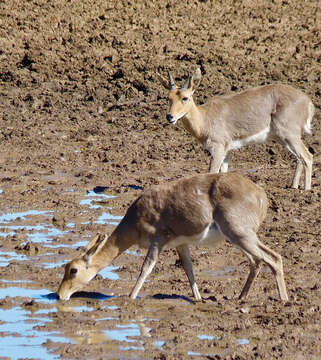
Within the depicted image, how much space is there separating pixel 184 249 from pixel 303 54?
11757 mm

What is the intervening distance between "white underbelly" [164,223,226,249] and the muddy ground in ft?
1.93

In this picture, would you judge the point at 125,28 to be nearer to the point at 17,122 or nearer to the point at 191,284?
the point at 17,122

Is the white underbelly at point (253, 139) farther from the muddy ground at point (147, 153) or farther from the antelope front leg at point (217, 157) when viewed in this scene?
the muddy ground at point (147, 153)

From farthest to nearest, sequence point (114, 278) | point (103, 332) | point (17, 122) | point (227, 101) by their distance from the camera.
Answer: point (17, 122), point (227, 101), point (114, 278), point (103, 332)

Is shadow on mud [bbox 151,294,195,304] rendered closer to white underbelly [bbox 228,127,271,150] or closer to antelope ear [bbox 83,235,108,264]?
antelope ear [bbox 83,235,108,264]

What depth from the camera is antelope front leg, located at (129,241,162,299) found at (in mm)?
10047

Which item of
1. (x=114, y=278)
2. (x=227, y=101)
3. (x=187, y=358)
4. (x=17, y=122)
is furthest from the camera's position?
(x=17, y=122)

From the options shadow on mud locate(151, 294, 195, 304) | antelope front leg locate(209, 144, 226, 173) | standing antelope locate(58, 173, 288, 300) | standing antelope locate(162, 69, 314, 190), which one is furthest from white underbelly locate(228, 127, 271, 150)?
shadow on mud locate(151, 294, 195, 304)

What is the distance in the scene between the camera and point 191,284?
33.4 ft

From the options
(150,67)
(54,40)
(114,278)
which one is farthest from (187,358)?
(54,40)

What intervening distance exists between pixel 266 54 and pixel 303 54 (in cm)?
80

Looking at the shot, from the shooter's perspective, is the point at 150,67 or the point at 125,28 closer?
the point at 150,67

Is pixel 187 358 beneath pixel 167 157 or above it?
above

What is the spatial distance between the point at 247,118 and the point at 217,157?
0.94 m
